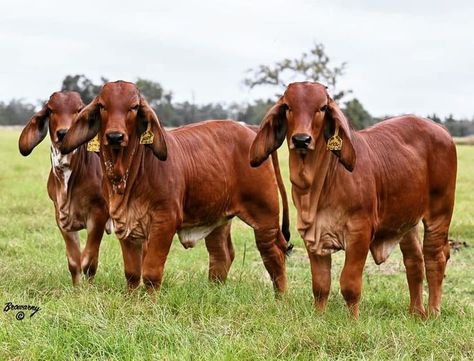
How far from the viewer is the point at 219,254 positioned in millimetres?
7184

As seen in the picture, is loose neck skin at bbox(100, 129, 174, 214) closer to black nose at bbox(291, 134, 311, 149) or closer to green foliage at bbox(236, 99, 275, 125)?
black nose at bbox(291, 134, 311, 149)

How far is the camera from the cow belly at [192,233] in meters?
6.49

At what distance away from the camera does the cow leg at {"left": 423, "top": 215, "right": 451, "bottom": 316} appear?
20.5 ft

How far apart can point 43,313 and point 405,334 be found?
237 cm

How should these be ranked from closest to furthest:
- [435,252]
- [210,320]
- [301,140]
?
[301,140], [210,320], [435,252]

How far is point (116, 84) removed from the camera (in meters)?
5.71

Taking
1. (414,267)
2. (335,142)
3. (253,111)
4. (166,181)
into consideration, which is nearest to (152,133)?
(166,181)

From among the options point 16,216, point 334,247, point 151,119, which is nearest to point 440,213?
point 334,247

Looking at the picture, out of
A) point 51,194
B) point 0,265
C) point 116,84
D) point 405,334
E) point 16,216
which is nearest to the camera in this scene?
point 405,334

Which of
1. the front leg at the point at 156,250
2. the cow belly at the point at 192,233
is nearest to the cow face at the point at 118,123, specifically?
the front leg at the point at 156,250

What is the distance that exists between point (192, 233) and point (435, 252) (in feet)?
6.61

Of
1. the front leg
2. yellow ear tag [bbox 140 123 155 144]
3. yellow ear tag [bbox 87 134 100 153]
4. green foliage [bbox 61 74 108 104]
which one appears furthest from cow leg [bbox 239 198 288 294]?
green foliage [bbox 61 74 108 104]

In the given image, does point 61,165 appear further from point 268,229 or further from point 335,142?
point 335,142

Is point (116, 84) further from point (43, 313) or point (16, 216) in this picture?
point (16, 216)
